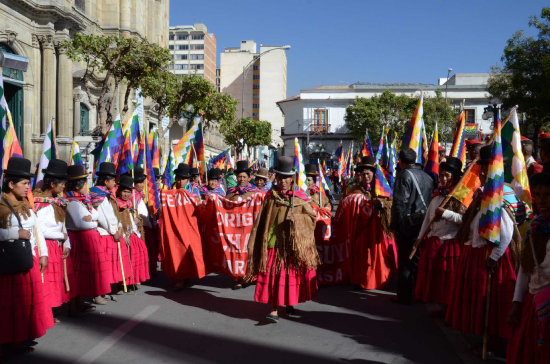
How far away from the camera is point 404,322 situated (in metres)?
6.30

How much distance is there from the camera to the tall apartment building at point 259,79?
107375mm

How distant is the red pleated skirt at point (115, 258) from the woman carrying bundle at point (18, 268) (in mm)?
2006

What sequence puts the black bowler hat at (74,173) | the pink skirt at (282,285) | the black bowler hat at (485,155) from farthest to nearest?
the black bowler hat at (74,173) → the pink skirt at (282,285) → the black bowler hat at (485,155)

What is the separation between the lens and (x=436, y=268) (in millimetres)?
6176

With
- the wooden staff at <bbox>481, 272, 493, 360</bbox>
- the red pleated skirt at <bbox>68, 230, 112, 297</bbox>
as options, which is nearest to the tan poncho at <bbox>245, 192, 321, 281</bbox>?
the red pleated skirt at <bbox>68, 230, 112, 297</bbox>

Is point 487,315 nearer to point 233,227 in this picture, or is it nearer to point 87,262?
point 233,227

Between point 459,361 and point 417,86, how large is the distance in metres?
67.9

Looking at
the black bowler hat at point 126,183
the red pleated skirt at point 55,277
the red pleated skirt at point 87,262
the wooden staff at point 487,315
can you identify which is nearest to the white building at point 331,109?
the black bowler hat at point 126,183

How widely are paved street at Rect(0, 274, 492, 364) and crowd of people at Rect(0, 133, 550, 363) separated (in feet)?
0.94

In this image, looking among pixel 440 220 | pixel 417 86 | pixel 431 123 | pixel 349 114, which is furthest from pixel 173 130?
pixel 440 220

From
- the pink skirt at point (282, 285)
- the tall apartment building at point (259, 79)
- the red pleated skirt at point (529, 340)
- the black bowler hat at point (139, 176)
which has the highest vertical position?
the tall apartment building at point (259, 79)

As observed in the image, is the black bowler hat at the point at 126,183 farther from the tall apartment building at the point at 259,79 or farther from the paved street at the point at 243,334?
the tall apartment building at the point at 259,79

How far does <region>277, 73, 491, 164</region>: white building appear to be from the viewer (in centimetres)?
6194

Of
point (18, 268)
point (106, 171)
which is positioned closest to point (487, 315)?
point (18, 268)
